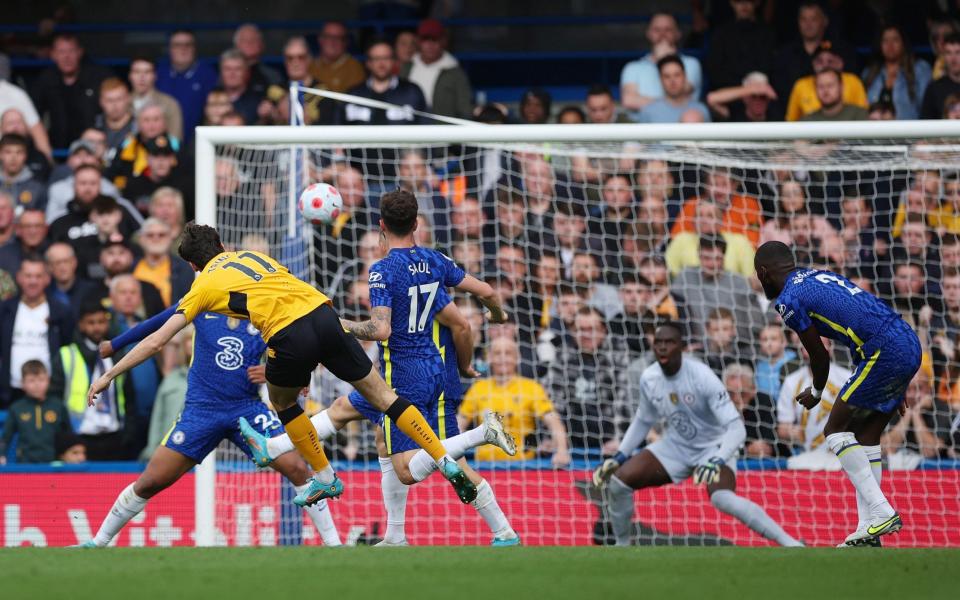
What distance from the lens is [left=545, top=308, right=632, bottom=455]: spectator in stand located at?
1155cm

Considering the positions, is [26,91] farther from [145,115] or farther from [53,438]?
[53,438]

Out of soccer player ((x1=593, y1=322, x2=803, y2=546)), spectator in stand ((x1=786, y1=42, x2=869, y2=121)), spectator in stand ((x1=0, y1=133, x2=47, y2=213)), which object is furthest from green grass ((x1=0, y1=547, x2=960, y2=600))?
spectator in stand ((x1=0, y1=133, x2=47, y2=213))

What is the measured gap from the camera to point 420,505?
444 inches

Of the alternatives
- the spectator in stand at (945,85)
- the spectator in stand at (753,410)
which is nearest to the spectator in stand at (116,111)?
the spectator in stand at (753,410)

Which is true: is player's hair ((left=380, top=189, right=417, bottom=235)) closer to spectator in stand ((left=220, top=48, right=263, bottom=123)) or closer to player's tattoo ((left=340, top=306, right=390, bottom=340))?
player's tattoo ((left=340, top=306, right=390, bottom=340))

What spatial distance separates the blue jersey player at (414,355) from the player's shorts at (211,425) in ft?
1.17

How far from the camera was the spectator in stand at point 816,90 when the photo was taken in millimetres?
13508

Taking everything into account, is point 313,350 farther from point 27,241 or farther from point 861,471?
point 27,241

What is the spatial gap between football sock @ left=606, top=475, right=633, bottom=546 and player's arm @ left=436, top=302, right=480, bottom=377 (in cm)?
227

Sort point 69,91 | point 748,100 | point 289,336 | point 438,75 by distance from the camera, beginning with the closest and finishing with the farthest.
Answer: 1. point 289,336
2. point 748,100
3. point 438,75
4. point 69,91

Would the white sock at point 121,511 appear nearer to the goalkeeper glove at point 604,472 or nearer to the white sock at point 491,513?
the white sock at point 491,513

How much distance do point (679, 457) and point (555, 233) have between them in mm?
2343

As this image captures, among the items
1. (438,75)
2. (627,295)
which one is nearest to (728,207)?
(627,295)

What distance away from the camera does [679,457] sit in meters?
10.9
